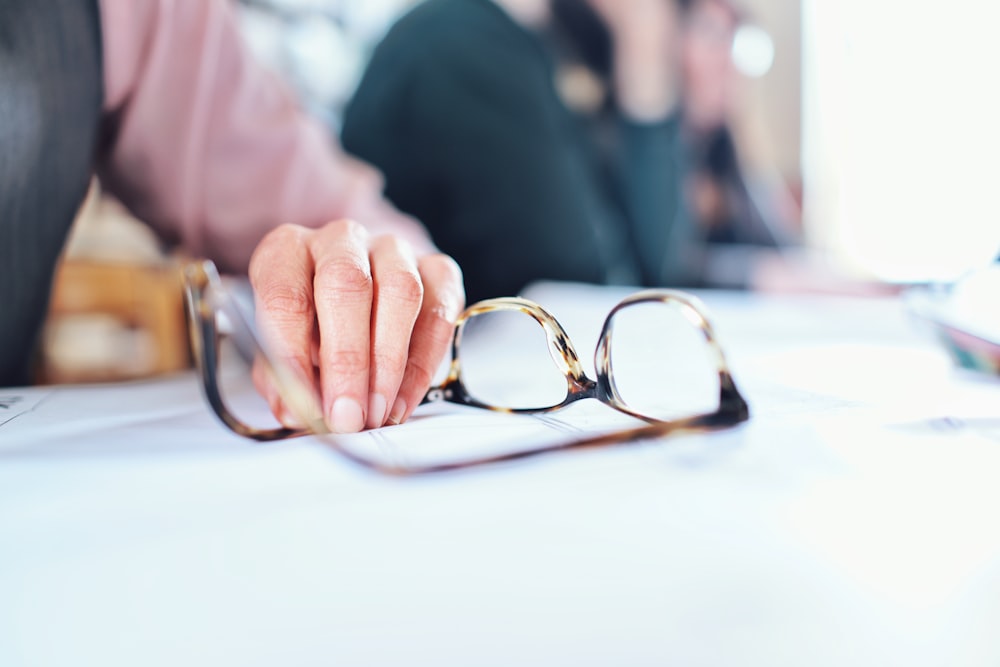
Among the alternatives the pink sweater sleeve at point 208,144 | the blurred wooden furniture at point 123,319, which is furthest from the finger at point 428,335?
the blurred wooden furniture at point 123,319

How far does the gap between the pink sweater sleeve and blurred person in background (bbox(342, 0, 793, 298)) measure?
13 centimetres

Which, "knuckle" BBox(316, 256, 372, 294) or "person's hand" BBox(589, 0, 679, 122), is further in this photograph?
"person's hand" BBox(589, 0, 679, 122)

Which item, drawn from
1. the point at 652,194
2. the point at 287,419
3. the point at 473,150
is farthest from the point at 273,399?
the point at 652,194

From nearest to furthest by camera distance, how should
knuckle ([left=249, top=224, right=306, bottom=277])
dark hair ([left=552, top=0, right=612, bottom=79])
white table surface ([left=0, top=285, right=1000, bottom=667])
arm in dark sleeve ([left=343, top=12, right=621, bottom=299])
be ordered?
1. white table surface ([left=0, top=285, right=1000, bottom=667])
2. knuckle ([left=249, top=224, right=306, bottom=277])
3. arm in dark sleeve ([left=343, top=12, right=621, bottom=299])
4. dark hair ([left=552, top=0, right=612, bottom=79])

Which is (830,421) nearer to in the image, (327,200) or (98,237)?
(327,200)

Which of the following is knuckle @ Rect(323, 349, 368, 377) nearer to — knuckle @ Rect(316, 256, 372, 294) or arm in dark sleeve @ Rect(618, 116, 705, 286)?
knuckle @ Rect(316, 256, 372, 294)

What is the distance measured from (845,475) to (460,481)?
0.32 feet

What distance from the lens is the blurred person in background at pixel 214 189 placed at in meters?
0.18

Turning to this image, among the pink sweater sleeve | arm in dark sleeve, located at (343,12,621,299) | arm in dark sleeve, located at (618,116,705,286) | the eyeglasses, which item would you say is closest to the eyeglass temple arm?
the eyeglasses

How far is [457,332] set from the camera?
22 cm

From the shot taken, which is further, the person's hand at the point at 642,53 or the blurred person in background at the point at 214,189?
the person's hand at the point at 642,53

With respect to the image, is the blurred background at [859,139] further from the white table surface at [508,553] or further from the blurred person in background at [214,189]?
the white table surface at [508,553]

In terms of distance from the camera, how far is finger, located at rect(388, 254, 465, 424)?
0.64ft

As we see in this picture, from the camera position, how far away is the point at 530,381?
256mm
